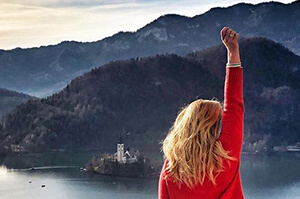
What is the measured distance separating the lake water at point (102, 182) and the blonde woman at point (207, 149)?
16.8m

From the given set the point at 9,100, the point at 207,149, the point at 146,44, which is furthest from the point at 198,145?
the point at 146,44

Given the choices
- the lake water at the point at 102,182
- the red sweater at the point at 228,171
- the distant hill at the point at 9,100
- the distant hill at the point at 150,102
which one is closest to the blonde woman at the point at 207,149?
the red sweater at the point at 228,171

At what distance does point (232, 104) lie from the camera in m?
1.03

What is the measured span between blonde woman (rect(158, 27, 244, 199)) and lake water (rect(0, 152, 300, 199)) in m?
16.8

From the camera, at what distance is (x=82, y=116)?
40125mm

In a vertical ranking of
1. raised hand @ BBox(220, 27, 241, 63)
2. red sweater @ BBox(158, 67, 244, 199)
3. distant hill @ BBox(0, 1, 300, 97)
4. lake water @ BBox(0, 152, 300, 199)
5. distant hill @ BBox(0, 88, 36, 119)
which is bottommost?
lake water @ BBox(0, 152, 300, 199)

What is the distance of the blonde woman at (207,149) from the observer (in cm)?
100

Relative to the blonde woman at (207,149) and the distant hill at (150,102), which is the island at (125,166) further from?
the blonde woman at (207,149)

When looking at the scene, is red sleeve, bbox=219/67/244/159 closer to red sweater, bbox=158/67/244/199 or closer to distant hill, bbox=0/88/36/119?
red sweater, bbox=158/67/244/199

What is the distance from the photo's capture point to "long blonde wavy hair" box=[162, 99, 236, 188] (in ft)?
3.26

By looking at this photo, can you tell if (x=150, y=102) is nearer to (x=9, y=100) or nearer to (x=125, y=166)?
(x=9, y=100)

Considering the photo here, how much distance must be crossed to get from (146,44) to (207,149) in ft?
208

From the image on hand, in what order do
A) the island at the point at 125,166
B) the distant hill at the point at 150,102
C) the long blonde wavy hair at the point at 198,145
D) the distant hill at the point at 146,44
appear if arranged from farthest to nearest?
1. the distant hill at the point at 146,44
2. the distant hill at the point at 150,102
3. the island at the point at 125,166
4. the long blonde wavy hair at the point at 198,145

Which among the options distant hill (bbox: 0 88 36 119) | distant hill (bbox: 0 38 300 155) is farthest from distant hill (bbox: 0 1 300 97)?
distant hill (bbox: 0 38 300 155)
